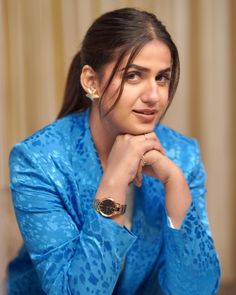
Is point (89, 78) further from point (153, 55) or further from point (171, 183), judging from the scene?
point (171, 183)

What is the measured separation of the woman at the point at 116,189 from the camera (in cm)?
102

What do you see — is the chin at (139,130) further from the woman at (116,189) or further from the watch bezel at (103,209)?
the watch bezel at (103,209)

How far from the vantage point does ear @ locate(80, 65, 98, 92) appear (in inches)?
45.4

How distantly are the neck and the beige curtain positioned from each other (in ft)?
1.29

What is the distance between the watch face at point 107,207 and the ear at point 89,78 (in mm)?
286

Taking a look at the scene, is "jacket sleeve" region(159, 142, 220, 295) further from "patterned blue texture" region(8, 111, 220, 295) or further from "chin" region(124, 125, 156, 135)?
"chin" region(124, 125, 156, 135)

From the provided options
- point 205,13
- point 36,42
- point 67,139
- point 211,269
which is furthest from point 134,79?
point 205,13

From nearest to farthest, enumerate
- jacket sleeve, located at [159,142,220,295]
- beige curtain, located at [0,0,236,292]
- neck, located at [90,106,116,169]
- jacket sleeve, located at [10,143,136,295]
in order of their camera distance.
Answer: jacket sleeve, located at [10,143,136,295], jacket sleeve, located at [159,142,220,295], neck, located at [90,106,116,169], beige curtain, located at [0,0,236,292]

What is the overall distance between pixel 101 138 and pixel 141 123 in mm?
140

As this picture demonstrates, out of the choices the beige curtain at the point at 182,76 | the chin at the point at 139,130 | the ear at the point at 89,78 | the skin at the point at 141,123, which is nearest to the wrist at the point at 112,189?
the skin at the point at 141,123

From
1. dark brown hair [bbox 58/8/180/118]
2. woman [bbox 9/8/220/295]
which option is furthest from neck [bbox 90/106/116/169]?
dark brown hair [bbox 58/8/180/118]

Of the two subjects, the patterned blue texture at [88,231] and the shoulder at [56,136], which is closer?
the patterned blue texture at [88,231]

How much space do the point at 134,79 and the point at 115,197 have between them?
27cm

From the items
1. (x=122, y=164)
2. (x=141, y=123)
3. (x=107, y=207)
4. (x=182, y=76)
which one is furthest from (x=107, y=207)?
(x=182, y=76)
